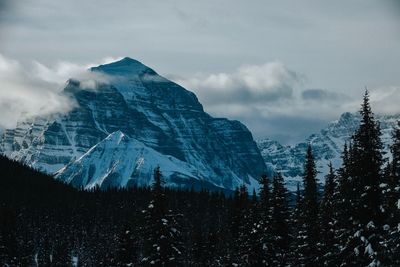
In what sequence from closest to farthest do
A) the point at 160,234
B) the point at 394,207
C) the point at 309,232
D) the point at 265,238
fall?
1. the point at 394,207
2. the point at 160,234
3. the point at 309,232
4. the point at 265,238

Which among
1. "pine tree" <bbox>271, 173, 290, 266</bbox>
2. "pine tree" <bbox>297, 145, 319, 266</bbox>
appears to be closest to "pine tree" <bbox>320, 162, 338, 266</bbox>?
"pine tree" <bbox>297, 145, 319, 266</bbox>

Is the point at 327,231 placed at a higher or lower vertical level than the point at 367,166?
lower

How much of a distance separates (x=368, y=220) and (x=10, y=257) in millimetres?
47777

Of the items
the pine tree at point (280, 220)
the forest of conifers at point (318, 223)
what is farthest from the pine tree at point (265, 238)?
the pine tree at point (280, 220)

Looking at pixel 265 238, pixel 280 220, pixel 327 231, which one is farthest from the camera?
pixel 280 220

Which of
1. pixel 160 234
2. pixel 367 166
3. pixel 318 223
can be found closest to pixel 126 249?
pixel 160 234

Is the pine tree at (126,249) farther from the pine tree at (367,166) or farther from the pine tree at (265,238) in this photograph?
the pine tree at (367,166)

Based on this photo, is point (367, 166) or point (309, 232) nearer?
point (367, 166)

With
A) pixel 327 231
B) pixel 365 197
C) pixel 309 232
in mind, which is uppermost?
pixel 365 197

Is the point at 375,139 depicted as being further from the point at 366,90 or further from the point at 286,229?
the point at 286,229

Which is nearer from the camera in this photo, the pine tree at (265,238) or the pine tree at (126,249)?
the pine tree at (265,238)

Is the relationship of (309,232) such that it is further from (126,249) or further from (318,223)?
(126,249)

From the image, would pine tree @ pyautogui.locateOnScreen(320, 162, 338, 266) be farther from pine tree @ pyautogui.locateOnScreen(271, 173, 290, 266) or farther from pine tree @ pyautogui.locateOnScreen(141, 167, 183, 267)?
pine tree @ pyautogui.locateOnScreen(141, 167, 183, 267)

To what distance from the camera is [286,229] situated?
71.6 m
